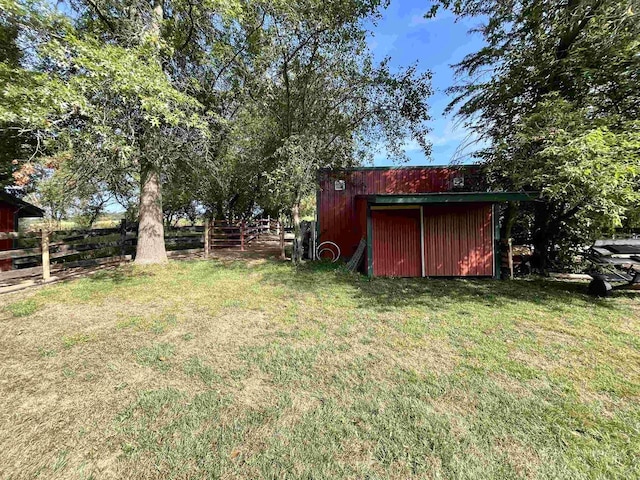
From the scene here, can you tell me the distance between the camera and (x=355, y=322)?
13.1 feet

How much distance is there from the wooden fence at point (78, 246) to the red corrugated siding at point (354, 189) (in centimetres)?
416

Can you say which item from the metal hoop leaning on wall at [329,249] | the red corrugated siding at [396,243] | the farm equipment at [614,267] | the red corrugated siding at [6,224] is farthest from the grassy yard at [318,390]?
the metal hoop leaning on wall at [329,249]

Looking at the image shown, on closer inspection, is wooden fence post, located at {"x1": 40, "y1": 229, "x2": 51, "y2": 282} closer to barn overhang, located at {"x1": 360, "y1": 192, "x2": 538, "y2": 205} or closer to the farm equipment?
barn overhang, located at {"x1": 360, "y1": 192, "x2": 538, "y2": 205}

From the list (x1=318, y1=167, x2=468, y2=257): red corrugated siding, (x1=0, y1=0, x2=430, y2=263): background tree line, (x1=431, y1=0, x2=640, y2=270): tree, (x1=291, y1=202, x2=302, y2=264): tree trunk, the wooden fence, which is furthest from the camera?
(x1=318, y1=167, x2=468, y2=257): red corrugated siding

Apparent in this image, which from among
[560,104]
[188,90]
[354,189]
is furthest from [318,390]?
[188,90]

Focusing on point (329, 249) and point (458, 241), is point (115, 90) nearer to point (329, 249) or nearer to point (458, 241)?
point (329, 249)

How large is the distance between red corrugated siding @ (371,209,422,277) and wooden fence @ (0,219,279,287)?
6148mm

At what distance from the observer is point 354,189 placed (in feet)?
32.1

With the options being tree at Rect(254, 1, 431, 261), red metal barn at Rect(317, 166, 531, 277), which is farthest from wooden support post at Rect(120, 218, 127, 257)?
red metal barn at Rect(317, 166, 531, 277)

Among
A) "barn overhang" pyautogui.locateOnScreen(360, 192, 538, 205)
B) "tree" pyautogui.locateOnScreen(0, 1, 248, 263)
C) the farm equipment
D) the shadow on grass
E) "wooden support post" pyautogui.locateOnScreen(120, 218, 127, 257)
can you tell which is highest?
"tree" pyautogui.locateOnScreen(0, 1, 248, 263)

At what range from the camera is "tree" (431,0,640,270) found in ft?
14.1

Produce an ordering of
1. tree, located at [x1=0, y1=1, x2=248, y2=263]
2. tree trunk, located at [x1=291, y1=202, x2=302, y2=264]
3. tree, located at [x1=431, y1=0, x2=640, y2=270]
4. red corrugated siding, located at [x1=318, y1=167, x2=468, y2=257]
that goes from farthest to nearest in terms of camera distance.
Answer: red corrugated siding, located at [x1=318, y1=167, x2=468, y2=257], tree trunk, located at [x1=291, y1=202, x2=302, y2=264], tree, located at [x1=0, y1=1, x2=248, y2=263], tree, located at [x1=431, y1=0, x2=640, y2=270]

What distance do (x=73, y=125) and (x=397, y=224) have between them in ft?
25.3

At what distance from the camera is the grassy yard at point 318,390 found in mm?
1725
